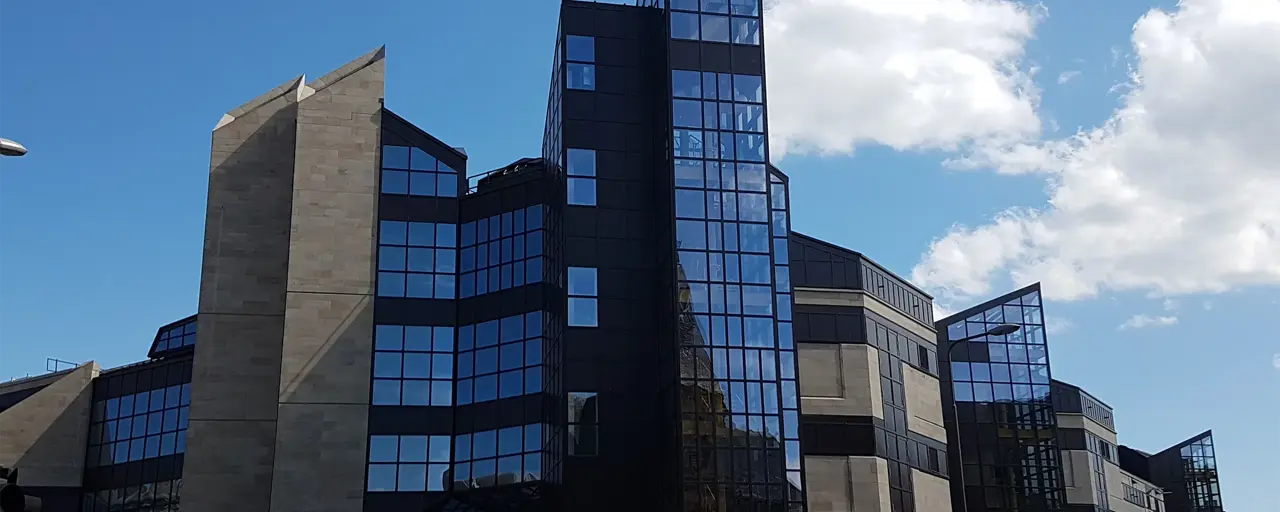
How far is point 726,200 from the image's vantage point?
41.6 metres

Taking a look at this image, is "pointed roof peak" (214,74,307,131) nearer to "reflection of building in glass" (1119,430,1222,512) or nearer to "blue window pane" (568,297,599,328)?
"blue window pane" (568,297,599,328)

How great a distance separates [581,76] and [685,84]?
4.30 meters

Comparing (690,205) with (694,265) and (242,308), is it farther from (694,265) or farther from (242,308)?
(242,308)

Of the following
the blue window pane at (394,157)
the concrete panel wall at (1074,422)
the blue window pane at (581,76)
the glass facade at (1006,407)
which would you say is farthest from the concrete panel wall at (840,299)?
the concrete panel wall at (1074,422)

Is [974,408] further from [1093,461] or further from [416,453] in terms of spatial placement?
[416,453]

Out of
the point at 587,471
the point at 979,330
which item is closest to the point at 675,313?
the point at 587,471

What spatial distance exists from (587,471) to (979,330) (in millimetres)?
26595

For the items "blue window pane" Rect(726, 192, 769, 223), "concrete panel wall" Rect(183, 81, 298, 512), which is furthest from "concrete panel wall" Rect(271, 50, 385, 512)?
"blue window pane" Rect(726, 192, 769, 223)

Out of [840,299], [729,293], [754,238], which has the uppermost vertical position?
[754,238]

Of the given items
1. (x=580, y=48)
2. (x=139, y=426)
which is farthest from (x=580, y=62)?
(x=139, y=426)

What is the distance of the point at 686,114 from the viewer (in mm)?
42188

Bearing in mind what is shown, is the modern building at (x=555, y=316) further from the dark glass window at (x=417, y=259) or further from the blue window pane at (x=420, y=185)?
the blue window pane at (x=420, y=185)

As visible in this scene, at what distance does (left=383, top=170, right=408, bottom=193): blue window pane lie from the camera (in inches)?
1866

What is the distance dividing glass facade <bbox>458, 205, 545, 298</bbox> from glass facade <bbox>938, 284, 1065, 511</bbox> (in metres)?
22.4
